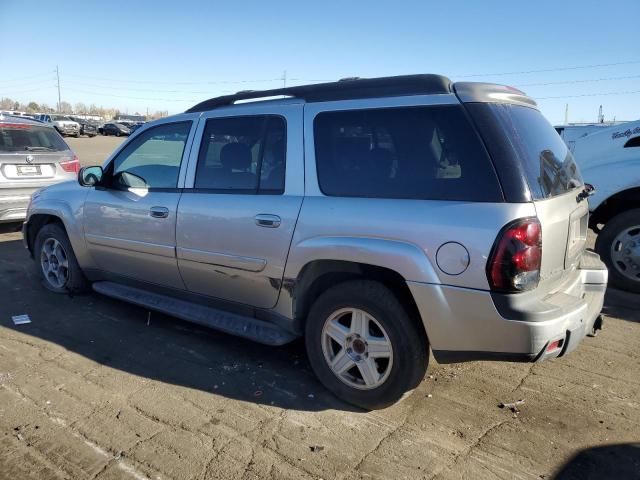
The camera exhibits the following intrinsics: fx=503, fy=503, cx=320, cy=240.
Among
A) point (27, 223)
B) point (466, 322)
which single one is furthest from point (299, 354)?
point (27, 223)

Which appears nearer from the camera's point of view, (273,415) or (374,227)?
(374,227)

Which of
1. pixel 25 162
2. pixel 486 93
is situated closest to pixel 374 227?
pixel 486 93

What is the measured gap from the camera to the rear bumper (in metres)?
2.62

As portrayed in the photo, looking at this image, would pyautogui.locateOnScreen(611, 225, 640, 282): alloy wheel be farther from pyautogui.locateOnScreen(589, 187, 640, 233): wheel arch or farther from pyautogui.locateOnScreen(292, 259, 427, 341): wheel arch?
pyautogui.locateOnScreen(292, 259, 427, 341): wheel arch

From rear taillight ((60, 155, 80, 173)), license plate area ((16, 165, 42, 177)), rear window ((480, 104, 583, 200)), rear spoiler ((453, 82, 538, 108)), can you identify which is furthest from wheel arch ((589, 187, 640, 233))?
license plate area ((16, 165, 42, 177))

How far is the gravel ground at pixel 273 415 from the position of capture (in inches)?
104

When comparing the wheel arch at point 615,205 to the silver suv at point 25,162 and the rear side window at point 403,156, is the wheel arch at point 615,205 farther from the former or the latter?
the silver suv at point 25,162

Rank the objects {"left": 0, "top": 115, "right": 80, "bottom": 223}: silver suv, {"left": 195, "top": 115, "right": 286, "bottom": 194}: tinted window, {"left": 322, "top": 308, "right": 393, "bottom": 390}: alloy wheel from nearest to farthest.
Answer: {"left": 322, "top": 308, "right": 393, "bottom": 390}: alloy wheel, {"left": 195, "top": 115, "right": 286, "bottom": 194}: tinted window, {"left": 0, "top": 115, "right": 80, "bottom": 223}: silver suv

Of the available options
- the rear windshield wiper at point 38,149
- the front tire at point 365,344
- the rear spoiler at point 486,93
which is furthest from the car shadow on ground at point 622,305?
the rear windshield wiper at point 38,149

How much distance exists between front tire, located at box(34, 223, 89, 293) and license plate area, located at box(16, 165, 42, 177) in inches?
103

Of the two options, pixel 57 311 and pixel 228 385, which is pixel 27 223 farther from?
pixel 228 385

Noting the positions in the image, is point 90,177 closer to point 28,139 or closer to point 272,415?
point 272,415

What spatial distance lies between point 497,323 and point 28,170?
7.39 metres

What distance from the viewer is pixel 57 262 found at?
531 centimetres
